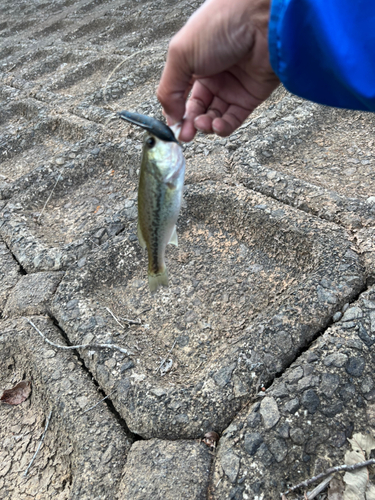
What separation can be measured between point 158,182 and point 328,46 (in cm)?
67

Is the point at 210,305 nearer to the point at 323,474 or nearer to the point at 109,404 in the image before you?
the point at 109,404

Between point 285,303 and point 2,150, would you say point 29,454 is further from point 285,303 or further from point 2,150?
point 2,150

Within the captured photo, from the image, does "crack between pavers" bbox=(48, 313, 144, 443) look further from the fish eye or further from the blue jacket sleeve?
the blue jacket sleeve

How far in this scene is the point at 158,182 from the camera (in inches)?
54.7

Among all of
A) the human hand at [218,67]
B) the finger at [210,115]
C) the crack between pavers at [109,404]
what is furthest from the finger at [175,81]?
the crack between pavers at [109,404]

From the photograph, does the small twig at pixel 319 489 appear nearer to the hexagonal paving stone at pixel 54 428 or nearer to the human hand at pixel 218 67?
the hexagonal paving stone at pixel 54 428

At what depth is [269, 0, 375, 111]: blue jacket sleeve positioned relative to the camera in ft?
3.59

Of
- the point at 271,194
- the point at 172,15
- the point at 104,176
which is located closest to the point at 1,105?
the point at 104,176

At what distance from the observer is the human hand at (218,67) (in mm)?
1361

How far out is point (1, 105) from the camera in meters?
4.85

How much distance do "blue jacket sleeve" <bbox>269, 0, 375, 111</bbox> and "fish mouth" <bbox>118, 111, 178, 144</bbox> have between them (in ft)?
1.38

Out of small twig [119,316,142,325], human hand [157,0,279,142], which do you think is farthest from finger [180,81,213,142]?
small twig [119,316,142,325]

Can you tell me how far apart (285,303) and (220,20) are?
1.24 meters

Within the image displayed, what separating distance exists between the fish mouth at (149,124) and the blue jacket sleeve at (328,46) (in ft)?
1.38
